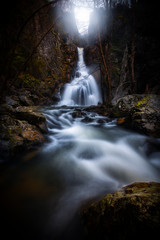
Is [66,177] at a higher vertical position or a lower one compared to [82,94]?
lower

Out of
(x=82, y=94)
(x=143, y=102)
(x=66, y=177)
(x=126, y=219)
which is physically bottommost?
(x=66, y=177)

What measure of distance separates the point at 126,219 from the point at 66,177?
183 cm

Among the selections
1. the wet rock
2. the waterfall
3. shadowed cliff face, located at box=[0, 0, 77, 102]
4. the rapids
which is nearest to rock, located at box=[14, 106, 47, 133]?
the wet rock

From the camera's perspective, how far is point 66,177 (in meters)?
2.66

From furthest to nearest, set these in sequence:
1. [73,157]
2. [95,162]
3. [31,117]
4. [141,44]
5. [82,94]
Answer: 1. [82,94]
2. [141,44]
3. [31,117]
4. [73,157]
5. [95,162]

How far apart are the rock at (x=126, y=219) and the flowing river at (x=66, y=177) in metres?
0.40

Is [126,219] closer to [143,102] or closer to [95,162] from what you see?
[95,162]

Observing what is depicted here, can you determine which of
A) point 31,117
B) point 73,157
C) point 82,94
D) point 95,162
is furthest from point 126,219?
point 82,94

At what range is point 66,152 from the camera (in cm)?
384

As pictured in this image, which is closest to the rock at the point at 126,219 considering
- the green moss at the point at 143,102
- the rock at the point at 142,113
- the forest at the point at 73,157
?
the forest at the point at 73,157

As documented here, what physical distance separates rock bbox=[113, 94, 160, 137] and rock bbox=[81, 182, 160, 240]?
155 inches

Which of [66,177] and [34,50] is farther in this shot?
[66,177]

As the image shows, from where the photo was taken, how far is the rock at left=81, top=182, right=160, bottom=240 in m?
0.90

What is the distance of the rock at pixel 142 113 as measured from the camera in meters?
4.52
